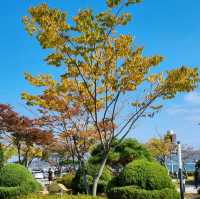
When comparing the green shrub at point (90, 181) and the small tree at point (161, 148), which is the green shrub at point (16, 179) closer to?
the green shrub at point (90, 181)

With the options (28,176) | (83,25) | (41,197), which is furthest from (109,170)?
(41,197)

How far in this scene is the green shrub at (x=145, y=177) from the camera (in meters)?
13.9

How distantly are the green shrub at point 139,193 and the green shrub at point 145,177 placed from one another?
0.28 metres

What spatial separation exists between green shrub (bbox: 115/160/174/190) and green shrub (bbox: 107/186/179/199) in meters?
0.28

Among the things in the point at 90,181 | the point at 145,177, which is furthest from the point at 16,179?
the point at 90,181

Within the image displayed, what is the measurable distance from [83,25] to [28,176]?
19.5ft

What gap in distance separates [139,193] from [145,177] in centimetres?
72

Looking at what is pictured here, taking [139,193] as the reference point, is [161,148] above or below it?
above

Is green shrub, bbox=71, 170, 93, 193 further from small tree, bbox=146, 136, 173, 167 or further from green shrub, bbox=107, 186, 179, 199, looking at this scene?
small tree, bbox=146, 136, 173, 167

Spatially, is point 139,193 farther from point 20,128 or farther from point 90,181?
point 20,128

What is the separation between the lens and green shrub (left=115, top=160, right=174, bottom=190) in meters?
13.9

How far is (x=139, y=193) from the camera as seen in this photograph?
43.7 feet

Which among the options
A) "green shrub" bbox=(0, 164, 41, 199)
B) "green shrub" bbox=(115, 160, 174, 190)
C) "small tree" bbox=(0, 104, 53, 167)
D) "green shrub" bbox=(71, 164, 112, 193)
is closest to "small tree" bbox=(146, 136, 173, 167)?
"small tree" bbox=(0, 104, 53, 167)

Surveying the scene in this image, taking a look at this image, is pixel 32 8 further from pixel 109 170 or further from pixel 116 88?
pixel 109 170
